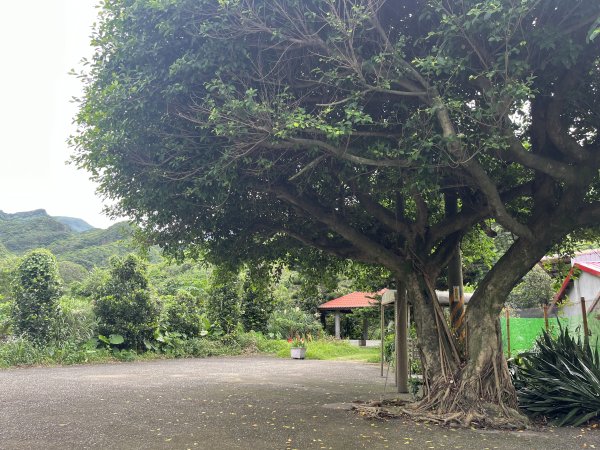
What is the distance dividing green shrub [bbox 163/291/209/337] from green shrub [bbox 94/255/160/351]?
1900 millimetres

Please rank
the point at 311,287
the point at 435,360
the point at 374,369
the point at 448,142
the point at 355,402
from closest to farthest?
the point at 448,142
the point at 435,360
the point at 355,402
the point at 311,287
the point at 374,369

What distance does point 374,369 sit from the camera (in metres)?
17.5

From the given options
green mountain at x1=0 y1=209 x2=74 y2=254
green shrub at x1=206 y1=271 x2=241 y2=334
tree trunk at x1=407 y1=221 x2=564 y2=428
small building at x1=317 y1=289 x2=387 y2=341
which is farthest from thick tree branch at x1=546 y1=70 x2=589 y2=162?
green mountain at x1=0 y1=209 x2=74 y2=254

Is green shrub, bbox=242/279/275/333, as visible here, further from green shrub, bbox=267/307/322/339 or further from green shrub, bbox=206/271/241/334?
green shrub, bbox=206/271/241/334

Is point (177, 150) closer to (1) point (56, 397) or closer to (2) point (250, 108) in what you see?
(2) point (250, 108)

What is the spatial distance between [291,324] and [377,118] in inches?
837

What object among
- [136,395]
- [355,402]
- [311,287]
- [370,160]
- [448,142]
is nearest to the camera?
[448,142]

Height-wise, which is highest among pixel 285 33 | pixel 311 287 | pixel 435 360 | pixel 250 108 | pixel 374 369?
pixel 285 33

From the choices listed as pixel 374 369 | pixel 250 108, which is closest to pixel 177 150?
pixel 250 108

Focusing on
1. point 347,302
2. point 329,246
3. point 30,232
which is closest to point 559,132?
point 329,246

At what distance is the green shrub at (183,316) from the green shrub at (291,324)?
4401 millimetres

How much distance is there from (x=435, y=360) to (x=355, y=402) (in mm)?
1901

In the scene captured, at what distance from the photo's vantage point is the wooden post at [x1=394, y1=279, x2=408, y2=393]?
37.6ft

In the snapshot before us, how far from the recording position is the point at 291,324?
2842 cm
